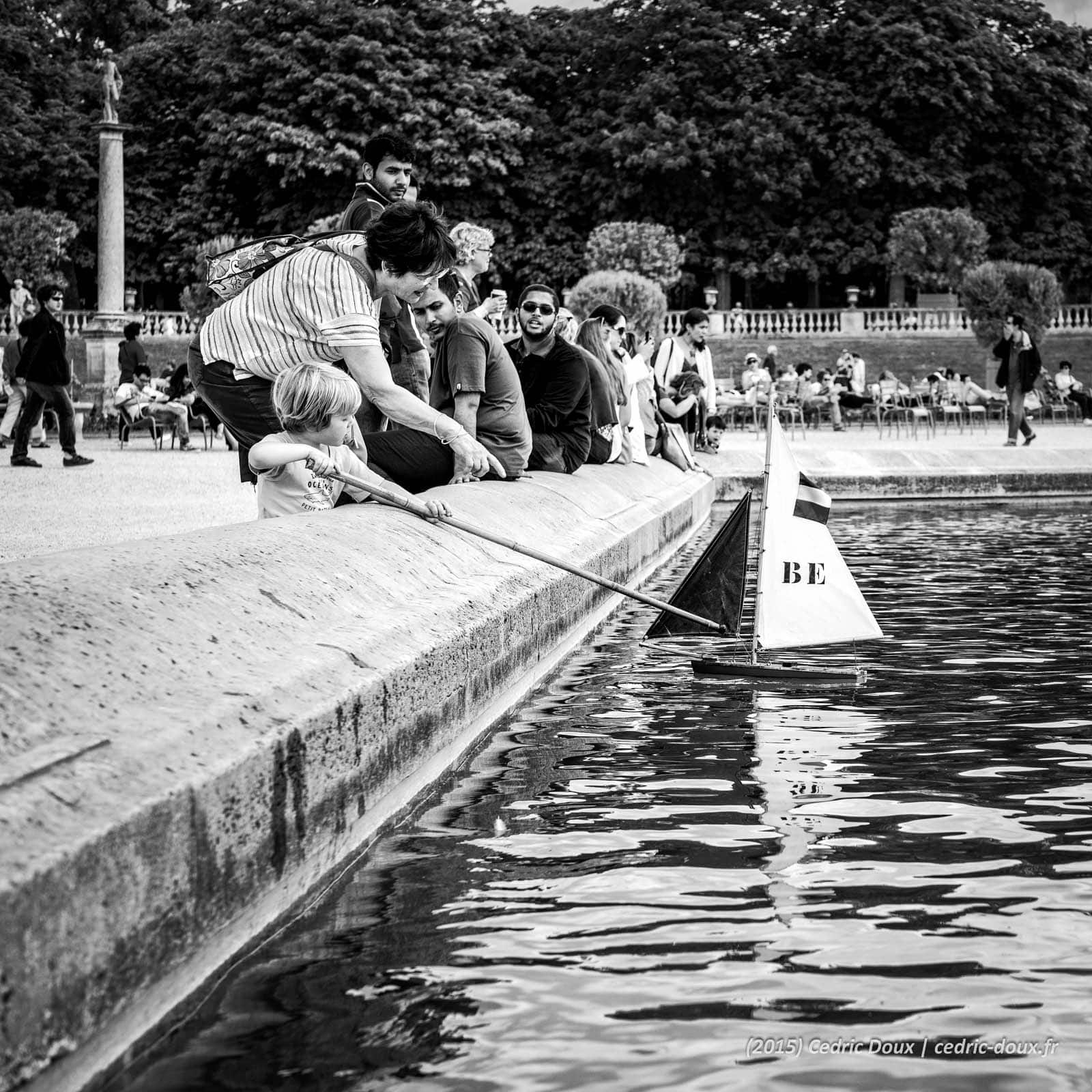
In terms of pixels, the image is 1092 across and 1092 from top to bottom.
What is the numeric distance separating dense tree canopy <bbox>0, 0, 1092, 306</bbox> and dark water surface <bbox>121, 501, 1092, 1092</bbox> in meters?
43.9

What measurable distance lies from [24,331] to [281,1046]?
15134mm

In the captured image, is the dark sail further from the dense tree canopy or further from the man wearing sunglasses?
the dense tree canopy

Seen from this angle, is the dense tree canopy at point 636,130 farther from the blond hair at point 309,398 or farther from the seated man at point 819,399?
the blond hair at point 309,398

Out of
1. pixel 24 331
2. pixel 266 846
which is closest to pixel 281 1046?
pixel 266 846

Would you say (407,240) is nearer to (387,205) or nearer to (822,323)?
(387,205)

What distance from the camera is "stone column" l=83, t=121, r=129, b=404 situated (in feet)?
120

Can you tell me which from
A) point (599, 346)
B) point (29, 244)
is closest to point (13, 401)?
point (599, 346)

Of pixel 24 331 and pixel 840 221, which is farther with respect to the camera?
pixel 840 221

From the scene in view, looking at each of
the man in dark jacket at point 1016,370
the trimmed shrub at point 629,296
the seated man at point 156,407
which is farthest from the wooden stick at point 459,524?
the trimmed shrub at point 629,296

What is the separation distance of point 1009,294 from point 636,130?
15048mm

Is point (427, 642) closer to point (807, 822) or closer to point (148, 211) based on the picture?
point (807, 822)

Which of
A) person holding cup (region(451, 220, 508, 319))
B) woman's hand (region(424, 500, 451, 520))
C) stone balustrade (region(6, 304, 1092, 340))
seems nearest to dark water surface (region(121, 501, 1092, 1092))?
woman's hand (region(424, 500, 451, 520))

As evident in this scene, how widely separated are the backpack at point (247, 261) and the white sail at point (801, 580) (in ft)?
6.09

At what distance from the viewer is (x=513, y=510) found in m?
7.03
